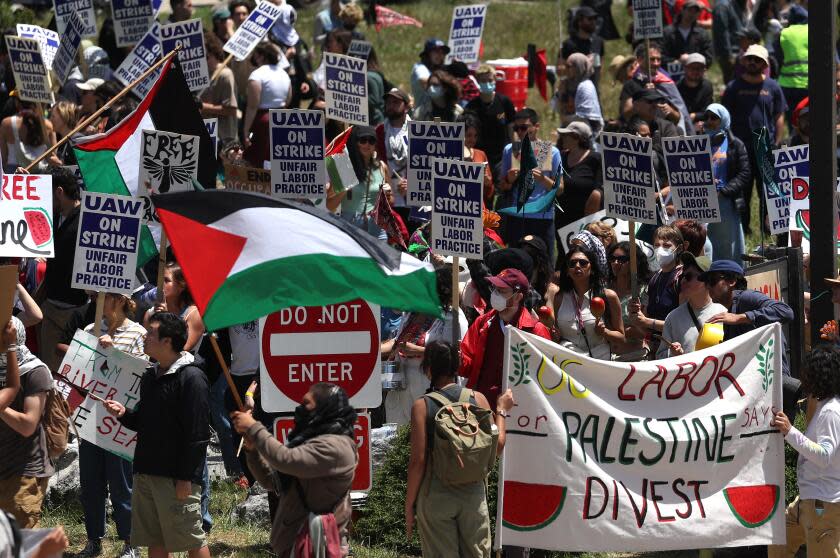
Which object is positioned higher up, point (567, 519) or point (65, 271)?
point (65, 271)

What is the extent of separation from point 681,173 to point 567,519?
366 centimetres

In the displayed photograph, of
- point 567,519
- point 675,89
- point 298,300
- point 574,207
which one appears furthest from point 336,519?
point 675,89

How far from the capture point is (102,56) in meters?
18.4

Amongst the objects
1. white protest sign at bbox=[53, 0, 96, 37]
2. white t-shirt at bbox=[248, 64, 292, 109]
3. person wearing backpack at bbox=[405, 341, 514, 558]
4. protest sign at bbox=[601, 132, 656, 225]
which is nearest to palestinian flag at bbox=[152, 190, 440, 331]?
person wearing backpack at bbox=[405, 341, 514, 558]

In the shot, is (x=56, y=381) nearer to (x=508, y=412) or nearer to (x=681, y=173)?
(x=508, y=412)

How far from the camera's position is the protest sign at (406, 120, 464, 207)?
39.2 ft

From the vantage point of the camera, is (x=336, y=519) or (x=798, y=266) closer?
(x=336, y=519)

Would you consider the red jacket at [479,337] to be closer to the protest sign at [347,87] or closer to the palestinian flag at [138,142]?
the palestinian flag at [138,142]

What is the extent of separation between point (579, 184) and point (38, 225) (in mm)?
5076

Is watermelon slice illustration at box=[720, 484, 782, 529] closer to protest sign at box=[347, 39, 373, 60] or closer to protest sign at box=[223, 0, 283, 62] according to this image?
protest sign at box=[223, 0, 283, 62]

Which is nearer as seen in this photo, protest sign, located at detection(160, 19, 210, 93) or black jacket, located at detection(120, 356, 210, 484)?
black jacket, located at detection(120, 356, 210, 484)

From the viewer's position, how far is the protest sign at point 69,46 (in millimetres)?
15562

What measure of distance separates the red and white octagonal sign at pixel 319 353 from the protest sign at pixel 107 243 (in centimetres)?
160

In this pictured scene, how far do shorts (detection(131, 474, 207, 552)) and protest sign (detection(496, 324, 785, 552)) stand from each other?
1.75 meters
